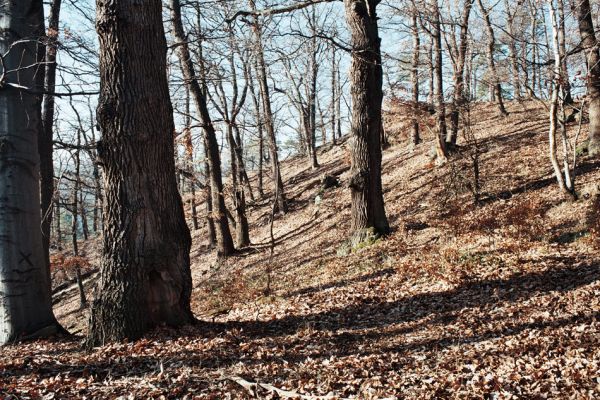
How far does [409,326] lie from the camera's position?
507cm

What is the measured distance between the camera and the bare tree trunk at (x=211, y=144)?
38.0 ft

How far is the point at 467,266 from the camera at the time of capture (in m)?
6.54

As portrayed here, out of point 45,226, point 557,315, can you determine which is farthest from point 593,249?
point 45,226

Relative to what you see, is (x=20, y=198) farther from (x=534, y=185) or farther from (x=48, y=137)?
(x=534, y=185)

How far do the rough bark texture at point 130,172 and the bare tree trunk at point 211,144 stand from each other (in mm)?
6843

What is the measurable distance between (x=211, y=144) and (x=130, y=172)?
878 cm

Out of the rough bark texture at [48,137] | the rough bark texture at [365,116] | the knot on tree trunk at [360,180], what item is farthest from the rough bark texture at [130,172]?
the knot on tree trunk at [360,180]

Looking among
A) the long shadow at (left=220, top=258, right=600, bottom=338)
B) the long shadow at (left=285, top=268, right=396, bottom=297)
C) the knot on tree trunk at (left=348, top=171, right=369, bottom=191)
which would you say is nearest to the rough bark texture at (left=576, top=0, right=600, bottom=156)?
the knot on tree trunk at (left=348, top=171, right=369, bottom=191)

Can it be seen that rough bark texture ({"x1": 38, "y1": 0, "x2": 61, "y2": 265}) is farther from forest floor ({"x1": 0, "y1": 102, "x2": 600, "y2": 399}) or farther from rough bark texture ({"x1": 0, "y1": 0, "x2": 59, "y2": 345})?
forest floor ({"x1": 0, "y1": 102, "x2": 600, "y2": 399})

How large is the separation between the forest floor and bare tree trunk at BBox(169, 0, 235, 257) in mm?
3634

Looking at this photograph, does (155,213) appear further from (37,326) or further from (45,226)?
(45,226)

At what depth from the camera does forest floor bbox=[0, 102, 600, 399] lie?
3602 millimetres

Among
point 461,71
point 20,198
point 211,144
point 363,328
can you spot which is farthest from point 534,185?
point 20,198

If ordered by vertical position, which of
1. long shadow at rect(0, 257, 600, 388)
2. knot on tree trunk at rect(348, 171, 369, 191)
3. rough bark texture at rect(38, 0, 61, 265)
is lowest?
long shadow at rect(0, 257, 600, 388)
